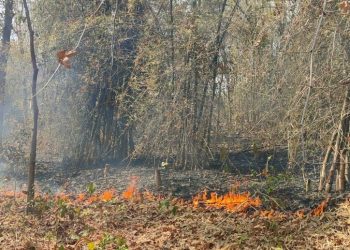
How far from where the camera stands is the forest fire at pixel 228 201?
24.1ft

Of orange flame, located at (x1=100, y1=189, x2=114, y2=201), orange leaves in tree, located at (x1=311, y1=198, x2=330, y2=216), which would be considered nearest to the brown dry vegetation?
orange leaves in tree, located at (x1=311, y1=198, x2=330, y2=216)

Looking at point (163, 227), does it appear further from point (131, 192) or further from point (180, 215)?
point (131, 192)

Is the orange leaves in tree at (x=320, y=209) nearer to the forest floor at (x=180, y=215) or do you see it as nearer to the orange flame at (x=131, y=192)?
the forest floor at (x=180, y=215)

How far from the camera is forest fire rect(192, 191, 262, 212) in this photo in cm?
736

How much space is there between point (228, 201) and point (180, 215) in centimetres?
84

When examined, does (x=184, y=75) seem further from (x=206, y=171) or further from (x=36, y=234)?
(x=36, y=234)

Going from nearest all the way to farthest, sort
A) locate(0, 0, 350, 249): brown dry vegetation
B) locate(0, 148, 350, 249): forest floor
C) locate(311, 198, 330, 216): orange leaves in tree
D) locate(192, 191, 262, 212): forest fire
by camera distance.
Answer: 1. locate(0, 148, 350, 249): forest floor
2. locate(0, 0, 350, 249): brown dry vegetation
3. locate(311, 198, 330, 216): orange leaves in tree
4. locate(192, 191, 262, 212): forest fire

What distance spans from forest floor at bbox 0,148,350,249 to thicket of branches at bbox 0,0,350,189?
0.65 m

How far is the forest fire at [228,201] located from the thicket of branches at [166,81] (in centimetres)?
84

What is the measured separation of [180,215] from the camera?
284 inches

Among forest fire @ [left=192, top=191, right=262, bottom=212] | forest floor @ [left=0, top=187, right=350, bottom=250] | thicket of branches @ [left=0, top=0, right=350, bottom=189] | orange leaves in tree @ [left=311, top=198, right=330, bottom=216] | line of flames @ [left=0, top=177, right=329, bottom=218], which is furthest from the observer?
thicket of branches @ [left=0, top=0, right=350, bottom=189]

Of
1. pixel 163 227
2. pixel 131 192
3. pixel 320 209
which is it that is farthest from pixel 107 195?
pixel 320 209

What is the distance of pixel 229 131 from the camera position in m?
11.6

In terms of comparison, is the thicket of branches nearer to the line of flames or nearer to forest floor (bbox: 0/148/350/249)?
forest floor (bbox: 0/148/350/249)
